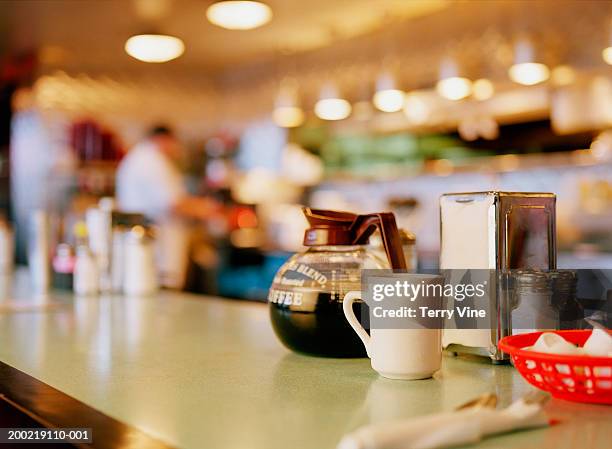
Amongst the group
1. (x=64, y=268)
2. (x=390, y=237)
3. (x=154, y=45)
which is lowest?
(x=64, y=268)

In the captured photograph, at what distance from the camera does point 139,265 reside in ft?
7.82

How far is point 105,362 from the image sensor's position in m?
1.16

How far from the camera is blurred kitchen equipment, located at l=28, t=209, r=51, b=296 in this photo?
99.0 inches

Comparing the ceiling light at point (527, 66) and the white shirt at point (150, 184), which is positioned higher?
the ceiling light at point (527, 66)

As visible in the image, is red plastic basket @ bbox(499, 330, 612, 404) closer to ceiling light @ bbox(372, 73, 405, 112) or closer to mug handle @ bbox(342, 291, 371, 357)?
mug handle @ bbox(342, 291, 371, 357)

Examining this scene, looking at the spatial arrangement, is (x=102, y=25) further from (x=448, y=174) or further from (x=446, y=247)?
(x=446, y=247)

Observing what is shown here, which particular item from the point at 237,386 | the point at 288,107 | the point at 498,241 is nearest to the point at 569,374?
the point at 498,241

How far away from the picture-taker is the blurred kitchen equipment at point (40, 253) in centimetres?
252

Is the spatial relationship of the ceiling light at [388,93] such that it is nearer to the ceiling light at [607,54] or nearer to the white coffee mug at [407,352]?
the ceiling light at [607,54]

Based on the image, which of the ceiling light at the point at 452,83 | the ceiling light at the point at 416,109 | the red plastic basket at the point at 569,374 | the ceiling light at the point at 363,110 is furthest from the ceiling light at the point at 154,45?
the red plastic basket at the point at 569,374

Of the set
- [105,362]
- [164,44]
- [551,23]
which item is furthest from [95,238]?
[551,23]

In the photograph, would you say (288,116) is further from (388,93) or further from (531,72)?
(531,72)

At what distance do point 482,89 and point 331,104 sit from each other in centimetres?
121

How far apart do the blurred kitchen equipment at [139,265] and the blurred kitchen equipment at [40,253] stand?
1.04 feet
